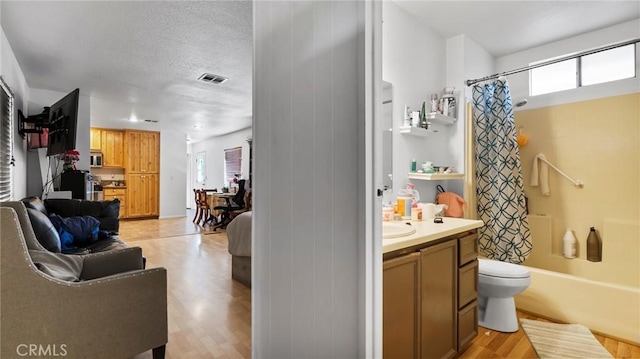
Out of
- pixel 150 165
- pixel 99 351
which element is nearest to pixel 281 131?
pixel 99 351

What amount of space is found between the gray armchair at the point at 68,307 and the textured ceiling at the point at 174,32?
1723 mm

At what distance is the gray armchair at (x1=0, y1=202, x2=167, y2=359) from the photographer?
1.29 metres

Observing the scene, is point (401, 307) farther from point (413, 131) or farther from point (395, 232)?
point (413, 131)

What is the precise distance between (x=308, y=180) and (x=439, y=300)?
1.04 meters

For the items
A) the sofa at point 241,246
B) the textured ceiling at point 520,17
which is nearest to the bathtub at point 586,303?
the textured ceiling at point 520,17

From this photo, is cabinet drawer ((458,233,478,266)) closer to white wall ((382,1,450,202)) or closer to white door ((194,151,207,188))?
white wall ((382,1,450,202))

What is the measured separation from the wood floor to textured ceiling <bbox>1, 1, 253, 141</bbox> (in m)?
2.39

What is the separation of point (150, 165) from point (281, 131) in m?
8.00

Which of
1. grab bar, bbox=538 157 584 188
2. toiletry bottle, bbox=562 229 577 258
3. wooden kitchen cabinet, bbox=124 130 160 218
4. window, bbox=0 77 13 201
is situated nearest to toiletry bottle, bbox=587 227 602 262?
toiletry bottle, bbox=562 229 577 258

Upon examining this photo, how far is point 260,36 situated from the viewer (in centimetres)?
133

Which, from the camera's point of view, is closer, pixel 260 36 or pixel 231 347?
pixel 260 36

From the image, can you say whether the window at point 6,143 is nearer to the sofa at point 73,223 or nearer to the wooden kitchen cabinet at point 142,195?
the sofa at point 73,223

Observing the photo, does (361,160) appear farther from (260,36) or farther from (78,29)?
(78,29)

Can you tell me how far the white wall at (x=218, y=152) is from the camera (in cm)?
778
